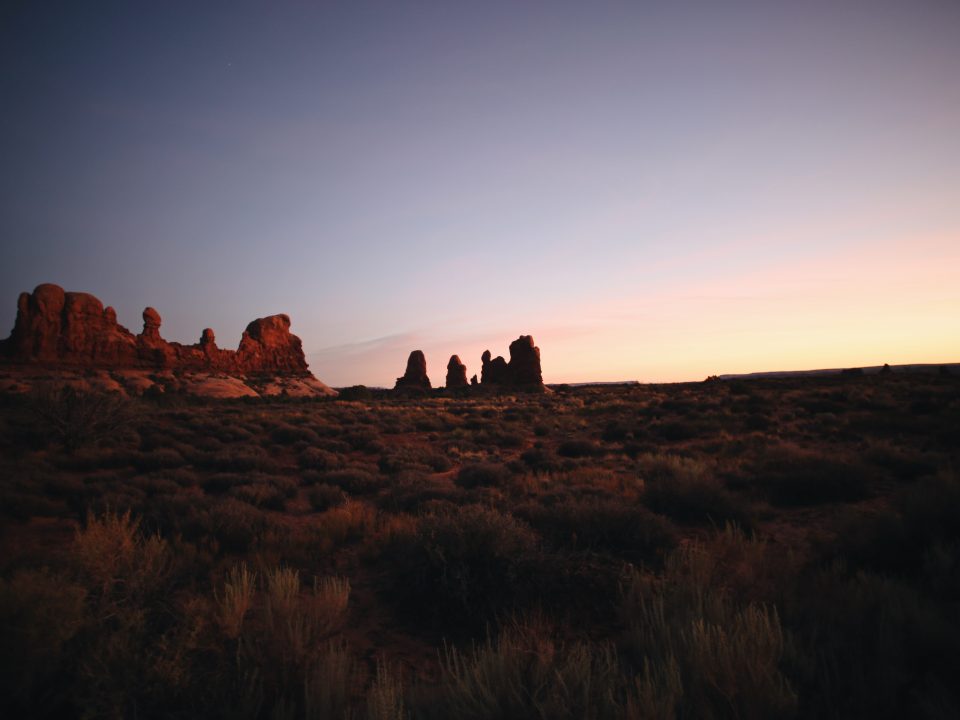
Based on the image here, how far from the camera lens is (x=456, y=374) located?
209 ft

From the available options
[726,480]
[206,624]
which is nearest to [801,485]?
[726,480]

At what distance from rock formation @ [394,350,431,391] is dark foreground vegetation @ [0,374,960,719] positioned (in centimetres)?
5314

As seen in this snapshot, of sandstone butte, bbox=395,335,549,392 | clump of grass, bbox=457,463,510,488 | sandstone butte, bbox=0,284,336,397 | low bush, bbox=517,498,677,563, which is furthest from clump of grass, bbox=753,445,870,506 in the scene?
sandstone butte, bbox=395,335,549,392

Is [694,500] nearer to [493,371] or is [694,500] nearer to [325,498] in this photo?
[325,498]

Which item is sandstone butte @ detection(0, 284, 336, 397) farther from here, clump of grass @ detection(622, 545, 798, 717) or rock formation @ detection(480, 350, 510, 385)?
clump of grass @ detection(622, 545, 798, 717)

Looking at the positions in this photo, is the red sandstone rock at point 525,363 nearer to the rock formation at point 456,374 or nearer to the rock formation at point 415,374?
the rock formation at point 456,374

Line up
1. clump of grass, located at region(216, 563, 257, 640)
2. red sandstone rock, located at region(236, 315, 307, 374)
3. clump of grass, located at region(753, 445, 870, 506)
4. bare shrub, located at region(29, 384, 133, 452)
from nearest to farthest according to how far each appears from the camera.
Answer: clump of grass, located at region(216, 563, 257, 640)
clump of grass, located at region(753, 445, 870, 506)
bare shrub, located at region(29, 384, 133, 452)
red sandstone rock, located at region(236, 315, 307, 374)

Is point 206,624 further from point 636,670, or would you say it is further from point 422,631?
point 636,670

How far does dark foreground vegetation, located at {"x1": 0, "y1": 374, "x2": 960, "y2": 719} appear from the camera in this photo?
2.26 meters

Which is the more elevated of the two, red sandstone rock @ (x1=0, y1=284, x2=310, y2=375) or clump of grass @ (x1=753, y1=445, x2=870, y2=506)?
red sandstone rock @ (x1=0, y1=284, x2=310, y2=375)

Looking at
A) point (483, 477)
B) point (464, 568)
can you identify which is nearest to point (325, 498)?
point (483, 477)

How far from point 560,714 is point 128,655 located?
7.93 ft

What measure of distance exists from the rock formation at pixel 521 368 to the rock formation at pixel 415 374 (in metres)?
8.99

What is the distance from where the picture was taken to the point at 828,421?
50.1ft
